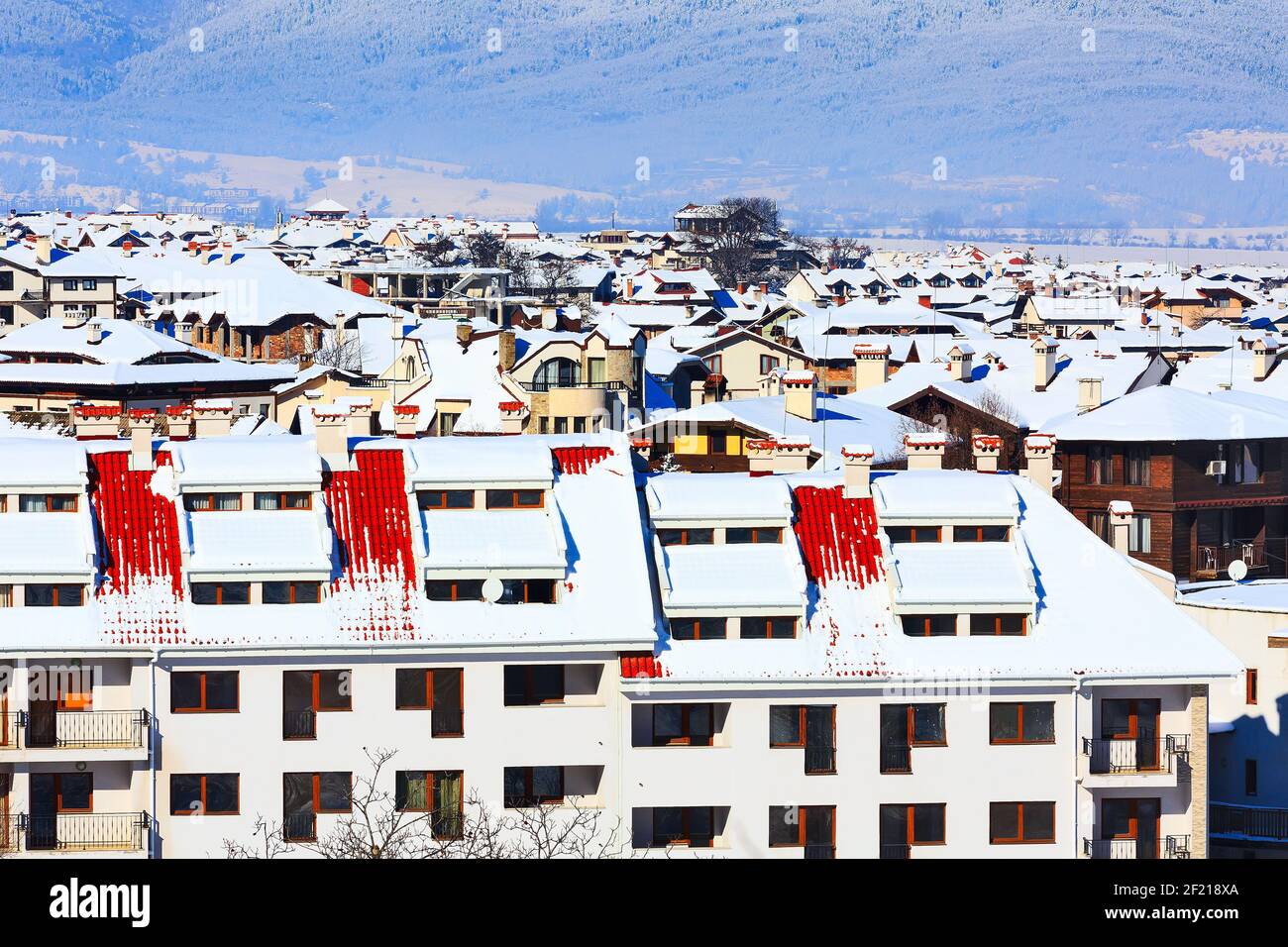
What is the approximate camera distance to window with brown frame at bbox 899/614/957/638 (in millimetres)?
25016

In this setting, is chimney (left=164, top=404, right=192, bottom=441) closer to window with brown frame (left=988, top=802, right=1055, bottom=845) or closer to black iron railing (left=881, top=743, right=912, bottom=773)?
black iron railing (left=881, top=743, right=912, bottom=773)

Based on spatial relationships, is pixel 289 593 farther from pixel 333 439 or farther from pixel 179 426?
pixel 179 426

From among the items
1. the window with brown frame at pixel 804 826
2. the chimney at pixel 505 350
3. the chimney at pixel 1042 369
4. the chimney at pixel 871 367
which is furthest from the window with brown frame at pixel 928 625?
the chimney at pixel 871 367

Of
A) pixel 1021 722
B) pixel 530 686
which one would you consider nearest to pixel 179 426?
pixel 530 686

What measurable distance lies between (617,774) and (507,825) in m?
1.26

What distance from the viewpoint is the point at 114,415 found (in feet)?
102

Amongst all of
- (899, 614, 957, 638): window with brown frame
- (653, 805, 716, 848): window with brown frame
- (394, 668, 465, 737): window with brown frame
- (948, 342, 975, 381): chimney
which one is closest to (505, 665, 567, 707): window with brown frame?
(394, 668, 465, 737): window with brown frame

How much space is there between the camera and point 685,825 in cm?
2395

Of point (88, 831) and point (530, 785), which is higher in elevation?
point (530, 785)

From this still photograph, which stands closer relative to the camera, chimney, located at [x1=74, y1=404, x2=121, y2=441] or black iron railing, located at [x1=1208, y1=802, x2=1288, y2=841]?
chimney, located at [x1=74, y1=404, x2=121, y2=441]

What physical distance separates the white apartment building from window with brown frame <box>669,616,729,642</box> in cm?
3

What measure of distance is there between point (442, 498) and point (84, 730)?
4.67 meters
